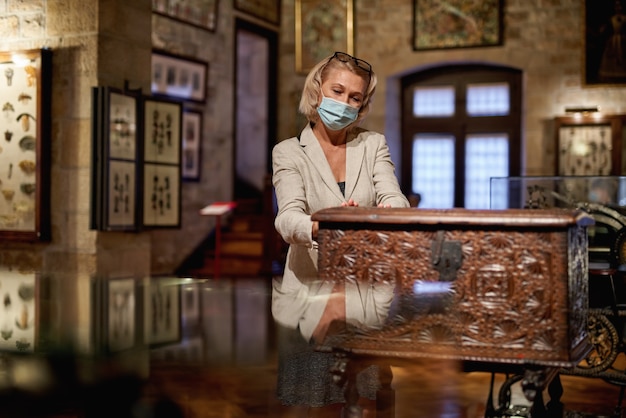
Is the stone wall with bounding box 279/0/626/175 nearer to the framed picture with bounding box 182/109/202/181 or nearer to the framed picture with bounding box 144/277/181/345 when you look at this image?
the framed picture with bounding box 182/109/202/181

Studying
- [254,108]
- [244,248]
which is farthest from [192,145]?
[254,108]

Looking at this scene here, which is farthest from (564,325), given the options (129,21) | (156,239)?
(156,239)

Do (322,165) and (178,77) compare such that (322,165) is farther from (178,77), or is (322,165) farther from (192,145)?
(192,145)

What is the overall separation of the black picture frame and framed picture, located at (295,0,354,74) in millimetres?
2631

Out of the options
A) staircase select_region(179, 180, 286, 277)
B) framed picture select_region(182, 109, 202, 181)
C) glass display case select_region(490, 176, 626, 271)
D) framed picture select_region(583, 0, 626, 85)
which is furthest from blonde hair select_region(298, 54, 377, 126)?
framed picture select_region(583, 0, 626, 85)

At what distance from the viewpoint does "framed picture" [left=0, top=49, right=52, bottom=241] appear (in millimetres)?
5090

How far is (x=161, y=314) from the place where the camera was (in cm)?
92

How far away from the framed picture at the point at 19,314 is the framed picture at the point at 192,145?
8512mm

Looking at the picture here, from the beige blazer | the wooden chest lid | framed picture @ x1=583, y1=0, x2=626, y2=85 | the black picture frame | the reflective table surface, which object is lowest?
the reflective table surface

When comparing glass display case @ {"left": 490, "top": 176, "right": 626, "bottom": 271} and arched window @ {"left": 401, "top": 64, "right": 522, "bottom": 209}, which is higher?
arched window @ {"left": 401, "top": 64, "right": 522, "bottom": 209}

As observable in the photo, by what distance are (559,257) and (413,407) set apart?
2.44 meters

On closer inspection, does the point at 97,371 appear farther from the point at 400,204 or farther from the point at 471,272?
the point at 400,204

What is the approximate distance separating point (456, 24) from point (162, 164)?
22.1 feet

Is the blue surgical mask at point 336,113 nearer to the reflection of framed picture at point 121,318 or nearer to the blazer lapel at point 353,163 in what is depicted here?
the blazer lapel at point 353,163
